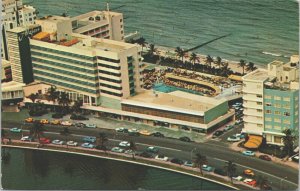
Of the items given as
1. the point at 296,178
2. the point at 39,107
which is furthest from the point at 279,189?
the point at 39,107

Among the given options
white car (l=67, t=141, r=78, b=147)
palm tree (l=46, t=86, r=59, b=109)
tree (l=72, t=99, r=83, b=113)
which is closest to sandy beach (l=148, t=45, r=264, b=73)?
palm tree (l=46, t=86, r=59, b=109)

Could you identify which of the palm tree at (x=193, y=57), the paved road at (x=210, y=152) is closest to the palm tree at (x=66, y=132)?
the paved road at (x=210, y=152)

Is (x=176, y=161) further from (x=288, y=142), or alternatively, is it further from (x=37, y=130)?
(x=37, y=130)

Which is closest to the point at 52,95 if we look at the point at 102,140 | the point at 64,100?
the point at 64,100

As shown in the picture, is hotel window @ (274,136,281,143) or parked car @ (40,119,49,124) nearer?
hotel window @ (274,136,281,143)

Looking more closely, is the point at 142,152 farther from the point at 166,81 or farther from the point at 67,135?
the point at 166,81

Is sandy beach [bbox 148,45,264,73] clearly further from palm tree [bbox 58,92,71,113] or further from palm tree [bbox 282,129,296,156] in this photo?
palm tree [bbox 282,129,296,156]

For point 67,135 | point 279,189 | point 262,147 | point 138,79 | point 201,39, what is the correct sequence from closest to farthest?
point 279,189 < point 262,147 < point 67,135 < point 138,79 < point 201,39
